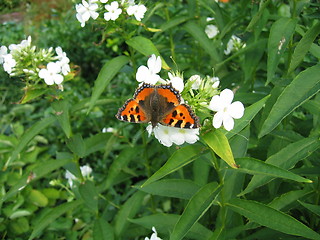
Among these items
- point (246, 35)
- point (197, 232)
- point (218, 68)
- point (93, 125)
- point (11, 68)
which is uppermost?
point (11, 68)

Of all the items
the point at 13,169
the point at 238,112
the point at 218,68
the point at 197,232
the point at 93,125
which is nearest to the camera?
the point at 238,112

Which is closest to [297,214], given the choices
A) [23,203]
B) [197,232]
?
[197,232]

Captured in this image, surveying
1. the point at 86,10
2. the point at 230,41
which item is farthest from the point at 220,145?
the point at 230,41

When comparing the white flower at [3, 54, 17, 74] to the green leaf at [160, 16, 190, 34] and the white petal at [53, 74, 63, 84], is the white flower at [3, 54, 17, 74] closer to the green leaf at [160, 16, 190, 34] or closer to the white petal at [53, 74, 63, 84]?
the white petal at [53, 74, 63, 84]

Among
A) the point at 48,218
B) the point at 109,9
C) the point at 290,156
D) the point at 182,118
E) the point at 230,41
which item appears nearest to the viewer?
the point at 182,118

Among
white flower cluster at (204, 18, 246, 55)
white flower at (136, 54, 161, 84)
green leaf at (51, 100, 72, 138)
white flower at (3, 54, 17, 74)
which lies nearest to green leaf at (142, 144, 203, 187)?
white flower at (136, 54, 161, 84)

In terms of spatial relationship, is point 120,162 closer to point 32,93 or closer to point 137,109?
point 32,93

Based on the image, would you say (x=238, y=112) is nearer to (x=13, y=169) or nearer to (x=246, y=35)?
(x=246, y=35)
